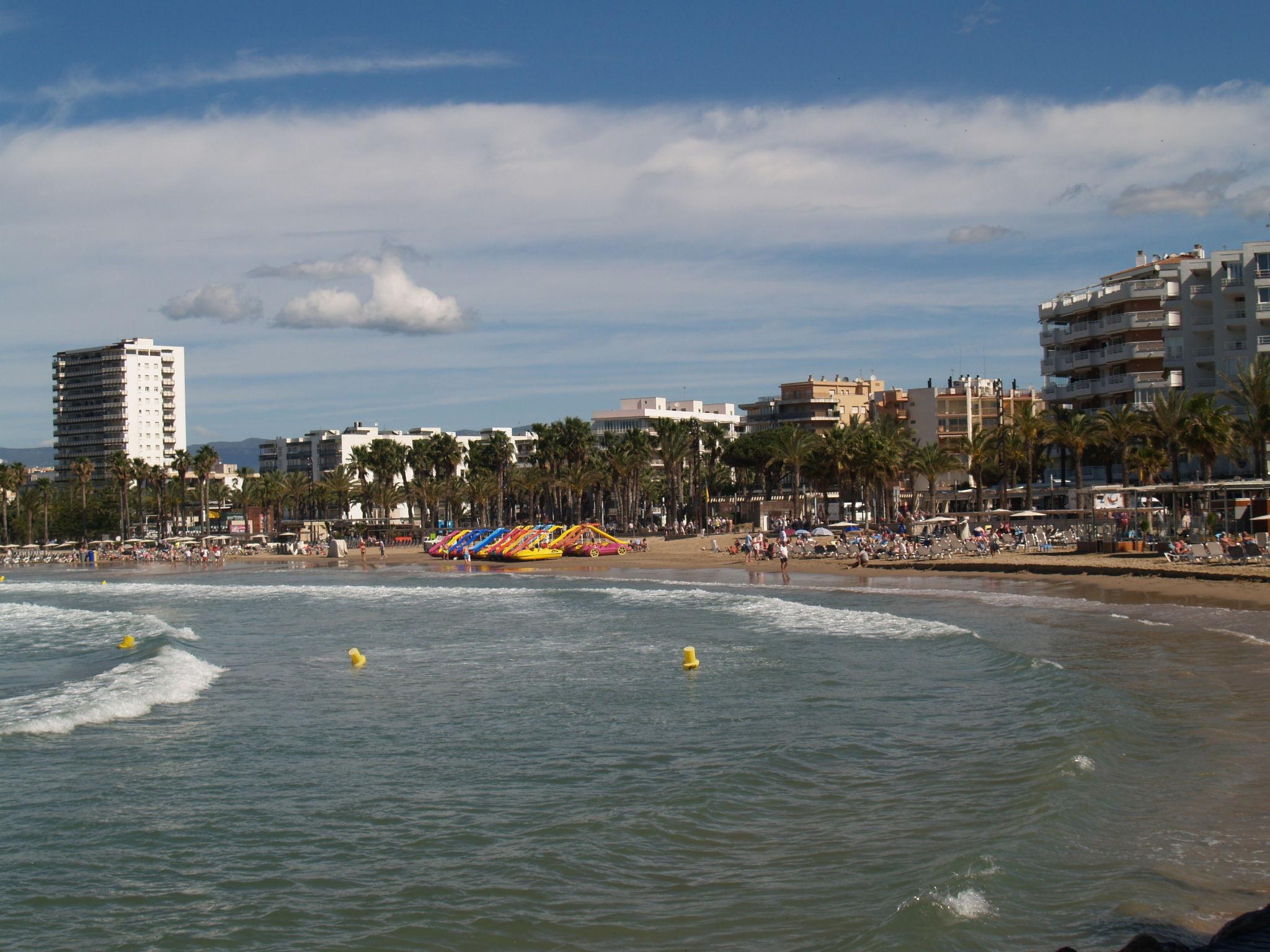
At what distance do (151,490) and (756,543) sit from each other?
10869 cm

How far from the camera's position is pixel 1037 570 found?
4125 cm

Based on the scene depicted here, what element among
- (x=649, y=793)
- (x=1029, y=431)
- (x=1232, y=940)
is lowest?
(x=649, y=793)

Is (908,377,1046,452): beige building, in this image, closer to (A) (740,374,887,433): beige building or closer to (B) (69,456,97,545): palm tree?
(A) (740,374,887,433): beige building

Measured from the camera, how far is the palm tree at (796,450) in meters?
84.3

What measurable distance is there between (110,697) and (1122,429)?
177 ft

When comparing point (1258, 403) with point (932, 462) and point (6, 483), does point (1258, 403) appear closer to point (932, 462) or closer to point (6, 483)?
point (932, 462)

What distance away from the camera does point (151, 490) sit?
468ft

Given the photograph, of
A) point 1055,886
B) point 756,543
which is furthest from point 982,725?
point 756,543

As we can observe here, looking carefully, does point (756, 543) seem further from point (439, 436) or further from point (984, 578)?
point (439, 436)

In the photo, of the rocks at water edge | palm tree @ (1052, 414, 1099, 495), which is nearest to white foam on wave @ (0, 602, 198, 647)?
the rocks at water edge

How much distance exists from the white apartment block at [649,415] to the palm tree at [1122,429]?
240 ft

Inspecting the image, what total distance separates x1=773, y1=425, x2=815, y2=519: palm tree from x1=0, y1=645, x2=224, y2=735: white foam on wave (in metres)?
63.9

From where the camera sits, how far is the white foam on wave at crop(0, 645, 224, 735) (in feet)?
56.8

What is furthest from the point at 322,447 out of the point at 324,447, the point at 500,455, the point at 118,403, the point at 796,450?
the point at 796,450
